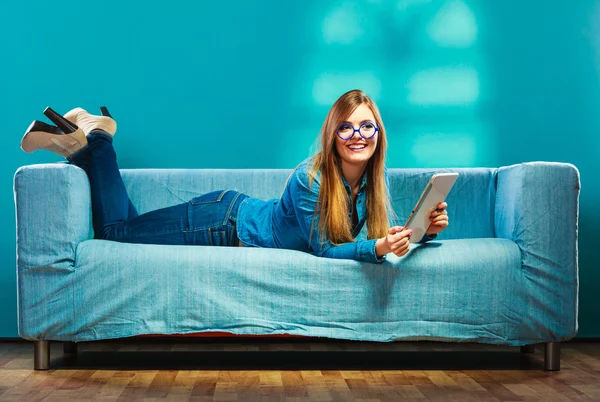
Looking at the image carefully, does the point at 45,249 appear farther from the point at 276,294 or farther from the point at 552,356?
the point at 552,356

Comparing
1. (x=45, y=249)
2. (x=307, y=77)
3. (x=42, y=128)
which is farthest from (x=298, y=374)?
(x=307, y=77)

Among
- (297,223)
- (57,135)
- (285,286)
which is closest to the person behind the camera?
(285,286)

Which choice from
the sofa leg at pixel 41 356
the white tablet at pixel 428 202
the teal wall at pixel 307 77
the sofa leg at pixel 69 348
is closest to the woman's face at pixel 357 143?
the white tablet at pixel 428 202

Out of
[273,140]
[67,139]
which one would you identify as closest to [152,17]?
[273,140]

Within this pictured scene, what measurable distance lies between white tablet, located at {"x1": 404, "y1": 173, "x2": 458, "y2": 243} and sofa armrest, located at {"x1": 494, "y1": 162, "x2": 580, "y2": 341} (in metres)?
0.36

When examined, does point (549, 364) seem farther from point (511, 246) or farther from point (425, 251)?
point (425, 251)

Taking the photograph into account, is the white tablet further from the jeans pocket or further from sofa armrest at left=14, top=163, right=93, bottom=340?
sofa armrest at left=14, top=163, right=93, bottom=340

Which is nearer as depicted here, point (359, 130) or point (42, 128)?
point (359, 130)

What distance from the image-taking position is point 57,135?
246cm

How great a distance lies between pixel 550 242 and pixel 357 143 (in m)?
0.69

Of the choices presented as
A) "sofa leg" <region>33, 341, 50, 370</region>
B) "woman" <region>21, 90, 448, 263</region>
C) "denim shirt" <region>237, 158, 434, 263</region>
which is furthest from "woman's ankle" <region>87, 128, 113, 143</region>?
"sofa leg" <region>33, 341, 50, 370</region>

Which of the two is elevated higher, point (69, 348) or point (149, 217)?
point (149, 217)

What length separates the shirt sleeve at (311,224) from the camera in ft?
7.17

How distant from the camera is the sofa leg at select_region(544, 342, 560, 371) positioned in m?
2.32
